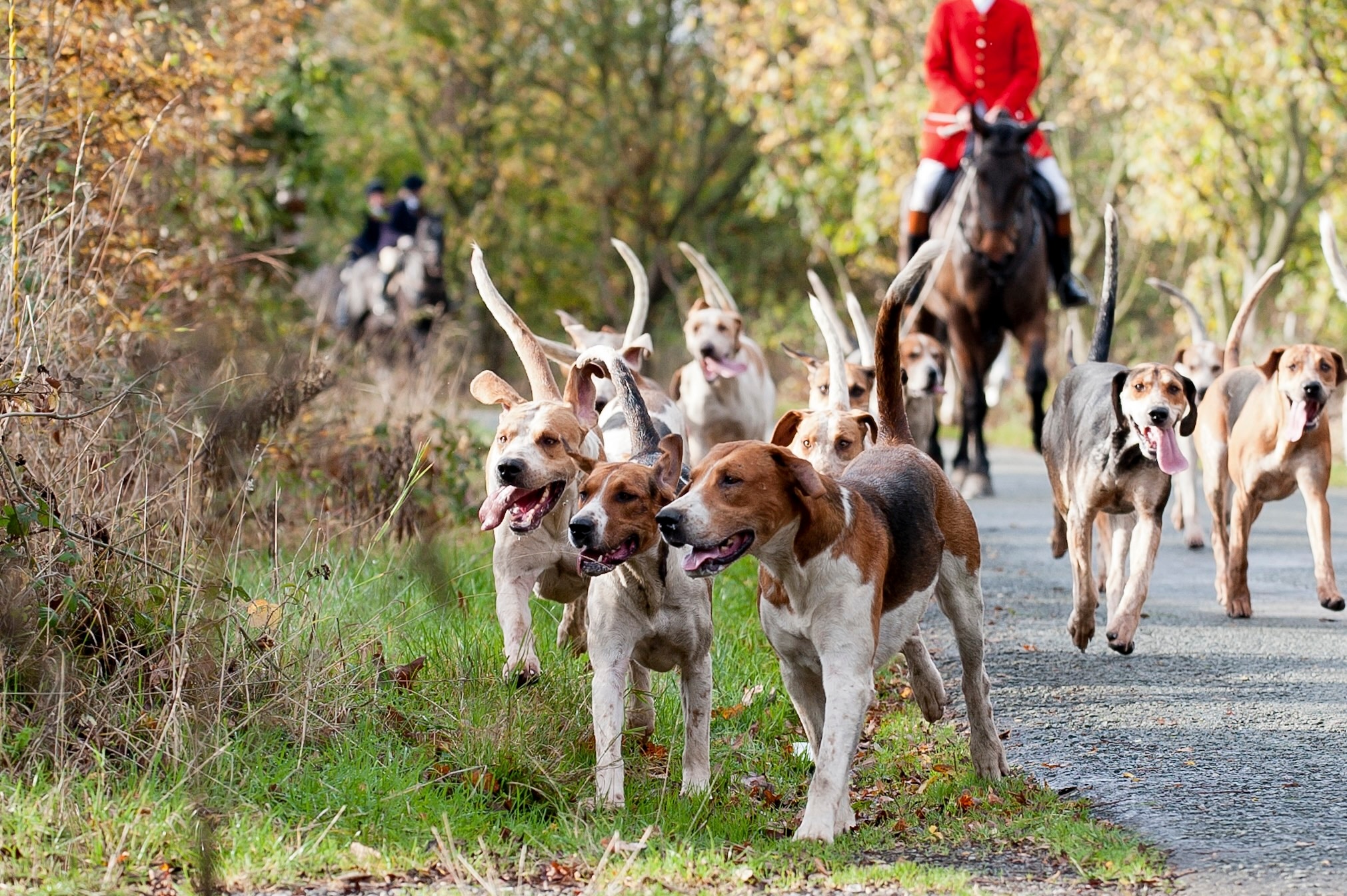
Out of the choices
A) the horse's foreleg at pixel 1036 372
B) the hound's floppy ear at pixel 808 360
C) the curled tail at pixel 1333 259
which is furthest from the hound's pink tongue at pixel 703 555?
the horse's foreleg at pixel 1036 372

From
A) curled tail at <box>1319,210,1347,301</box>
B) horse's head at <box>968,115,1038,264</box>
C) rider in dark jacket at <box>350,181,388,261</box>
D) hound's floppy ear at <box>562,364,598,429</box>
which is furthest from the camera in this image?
rider in dark jacket at <box>350,181,388,261</box>

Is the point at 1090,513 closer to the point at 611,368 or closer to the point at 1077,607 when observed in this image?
the point at 1077,607

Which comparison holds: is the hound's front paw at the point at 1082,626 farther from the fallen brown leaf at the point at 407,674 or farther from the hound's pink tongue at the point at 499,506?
the fallen brown leaf at the point at 407,674

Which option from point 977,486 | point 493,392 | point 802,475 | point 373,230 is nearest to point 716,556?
point 802,475

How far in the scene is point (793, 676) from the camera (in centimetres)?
470

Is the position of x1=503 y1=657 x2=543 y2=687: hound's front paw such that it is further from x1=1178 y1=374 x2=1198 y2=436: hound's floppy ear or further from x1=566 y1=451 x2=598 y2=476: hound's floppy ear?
x1=1178 y1=374 x2=1198 y2=436: hound's floppy ear

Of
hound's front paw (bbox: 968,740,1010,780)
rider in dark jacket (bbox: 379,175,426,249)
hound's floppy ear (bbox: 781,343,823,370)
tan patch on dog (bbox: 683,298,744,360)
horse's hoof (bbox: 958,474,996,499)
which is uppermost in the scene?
rider in dark jacket (bbox: 379,175,426,249)

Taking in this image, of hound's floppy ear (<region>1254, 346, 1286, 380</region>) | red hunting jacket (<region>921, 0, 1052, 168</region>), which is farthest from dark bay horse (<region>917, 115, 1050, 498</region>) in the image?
hound's floppy ear (<region>1254, 346, 1286, 380</region>)

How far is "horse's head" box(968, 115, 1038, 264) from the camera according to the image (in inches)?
423

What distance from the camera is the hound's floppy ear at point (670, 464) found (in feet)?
16.1

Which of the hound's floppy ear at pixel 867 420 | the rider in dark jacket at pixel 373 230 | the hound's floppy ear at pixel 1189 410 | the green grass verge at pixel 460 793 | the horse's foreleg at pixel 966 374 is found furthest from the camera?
the rider in dark jacket at pixel 373 230

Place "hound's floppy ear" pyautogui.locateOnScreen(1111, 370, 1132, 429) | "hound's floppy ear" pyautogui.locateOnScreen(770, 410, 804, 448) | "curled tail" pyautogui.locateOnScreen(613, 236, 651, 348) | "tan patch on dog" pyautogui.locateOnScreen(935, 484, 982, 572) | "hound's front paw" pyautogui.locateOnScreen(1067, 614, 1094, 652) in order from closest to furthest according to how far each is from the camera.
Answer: "tan patch on dog" pyautogui.locateOnScreen(935, 484, 982, 572)
"hound's floppy ear" pyautogui.locateOnScreen(770, 410, 804, 448)
"hound's front paw" pyautogui.locateOnScreen(1067, 614, 1094, 652)
"hound's floppy ear" pyautogui.locateOnScreen(1111, 370, 1132, 429)
"curled tail" pyautogui.locateOnScreen(613, 236, 651, 348)

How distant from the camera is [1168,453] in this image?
251 inches

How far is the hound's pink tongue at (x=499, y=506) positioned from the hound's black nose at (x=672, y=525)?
130 cm
